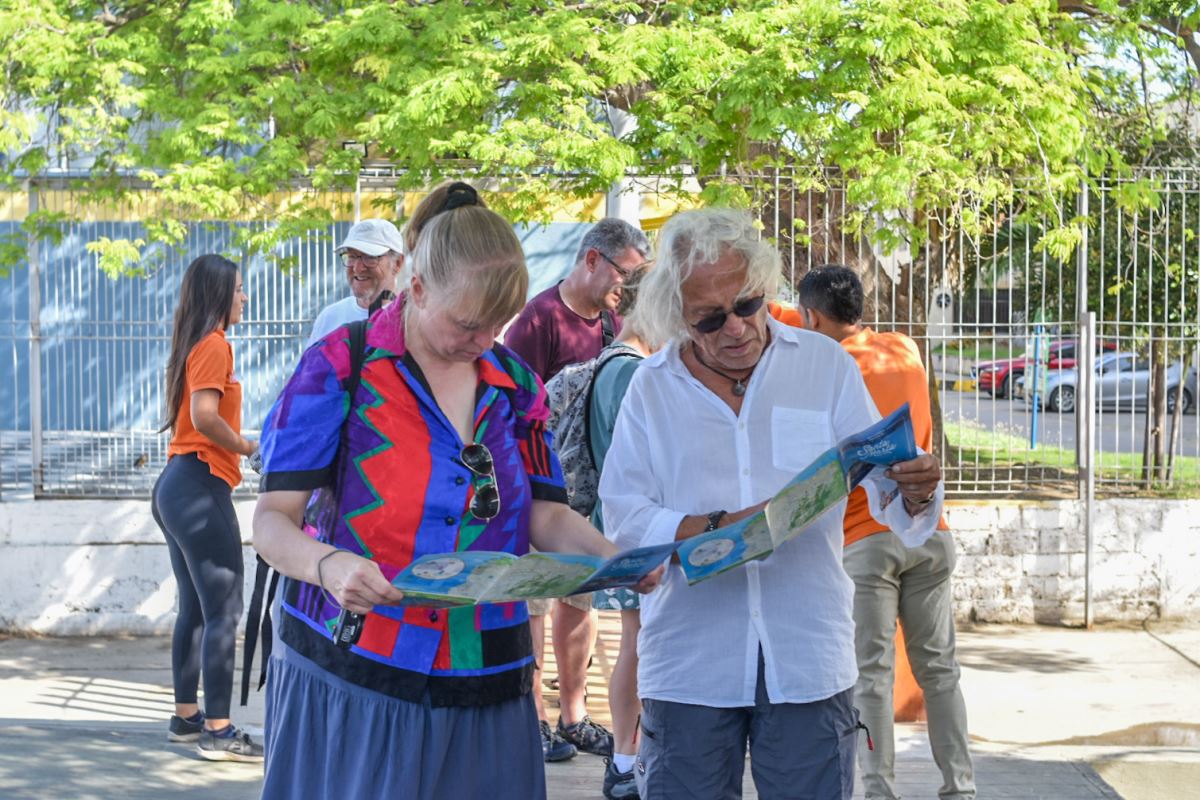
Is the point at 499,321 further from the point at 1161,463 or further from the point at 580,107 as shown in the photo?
the point at 1161,463

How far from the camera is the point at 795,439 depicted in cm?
324

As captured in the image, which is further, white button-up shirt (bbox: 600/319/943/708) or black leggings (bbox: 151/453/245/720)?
black leggings (bbox: 151/453/245/720)

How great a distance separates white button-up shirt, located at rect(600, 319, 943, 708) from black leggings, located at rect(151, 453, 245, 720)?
3.10 meters

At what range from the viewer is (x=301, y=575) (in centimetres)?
261

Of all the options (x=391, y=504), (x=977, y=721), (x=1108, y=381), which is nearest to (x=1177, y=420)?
(x=1108, y=381)

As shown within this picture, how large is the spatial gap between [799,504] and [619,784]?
2.85m

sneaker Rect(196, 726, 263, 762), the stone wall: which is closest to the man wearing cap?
sneaker Rect(196, 726, 263, 762)

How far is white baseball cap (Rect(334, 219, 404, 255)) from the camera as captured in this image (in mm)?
5816

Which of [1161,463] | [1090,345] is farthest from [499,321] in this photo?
[1161,463]

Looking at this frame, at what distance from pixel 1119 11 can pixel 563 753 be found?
7.04m

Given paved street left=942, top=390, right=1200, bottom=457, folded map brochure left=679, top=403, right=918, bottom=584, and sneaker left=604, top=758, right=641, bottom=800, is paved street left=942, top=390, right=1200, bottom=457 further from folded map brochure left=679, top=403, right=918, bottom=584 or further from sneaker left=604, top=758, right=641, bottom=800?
folded map brochure left=679, top=403, right=918, bottom=584

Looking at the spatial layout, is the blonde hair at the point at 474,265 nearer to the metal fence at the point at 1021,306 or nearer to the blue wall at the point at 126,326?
the metal fence at the point at 1021,306

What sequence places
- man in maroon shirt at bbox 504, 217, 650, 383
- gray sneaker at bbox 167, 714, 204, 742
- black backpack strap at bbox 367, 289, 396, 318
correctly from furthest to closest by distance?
gray sneaker at bbox 167, 714, 204, 742, man in maroon shirt at bbox 504, 217, 650, 383, black backpack strap at bbox 367, 289, 396, 318

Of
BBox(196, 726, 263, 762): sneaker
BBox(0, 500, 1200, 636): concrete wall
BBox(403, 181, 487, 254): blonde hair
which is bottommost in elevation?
BBox(196, 726, 263, 762): sneaker
